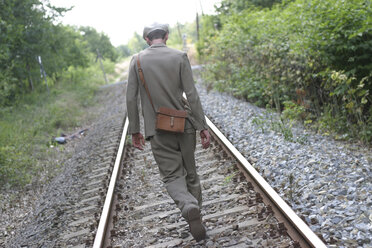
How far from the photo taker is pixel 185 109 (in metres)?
3.76

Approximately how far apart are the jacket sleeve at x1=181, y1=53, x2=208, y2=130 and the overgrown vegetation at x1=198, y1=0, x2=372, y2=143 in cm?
321

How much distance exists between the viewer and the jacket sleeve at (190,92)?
363 centimetres

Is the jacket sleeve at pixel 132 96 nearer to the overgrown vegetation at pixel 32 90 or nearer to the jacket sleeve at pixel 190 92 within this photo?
the jacket sleeve at pixel 190 92

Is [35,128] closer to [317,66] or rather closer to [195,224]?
[317,66]

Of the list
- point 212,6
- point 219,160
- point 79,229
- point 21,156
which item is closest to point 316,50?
point 219,160

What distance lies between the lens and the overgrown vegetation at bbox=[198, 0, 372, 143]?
6332 millimetres

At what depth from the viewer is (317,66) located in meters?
7.40

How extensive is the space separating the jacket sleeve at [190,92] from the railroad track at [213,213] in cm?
102

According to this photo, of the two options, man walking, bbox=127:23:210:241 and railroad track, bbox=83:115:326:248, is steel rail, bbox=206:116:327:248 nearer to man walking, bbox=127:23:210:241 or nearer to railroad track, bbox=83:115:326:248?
railroad track, bbox=83:115:326:248

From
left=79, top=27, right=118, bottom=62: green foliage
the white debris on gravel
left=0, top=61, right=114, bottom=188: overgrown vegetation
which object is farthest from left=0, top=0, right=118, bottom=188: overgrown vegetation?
left=79, top=27, right=118, bottom=62: green foliage

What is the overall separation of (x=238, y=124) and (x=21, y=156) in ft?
15.3

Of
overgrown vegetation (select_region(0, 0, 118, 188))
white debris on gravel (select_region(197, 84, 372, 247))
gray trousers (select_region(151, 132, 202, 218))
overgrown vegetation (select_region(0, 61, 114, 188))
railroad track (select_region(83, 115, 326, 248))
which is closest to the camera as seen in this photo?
white debris on gravel (select_region(197, 84, 372, 247))

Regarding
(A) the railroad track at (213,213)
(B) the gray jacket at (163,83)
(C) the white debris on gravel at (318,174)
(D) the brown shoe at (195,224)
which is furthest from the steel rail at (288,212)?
(B) the gray jacket at (163,83)

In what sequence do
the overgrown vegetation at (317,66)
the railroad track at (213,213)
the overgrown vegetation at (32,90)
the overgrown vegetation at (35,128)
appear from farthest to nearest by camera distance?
1. the overgrown vegetation at (32,90)
2. the overgrown vegetation at (35,128)
3. the overgrown vegetation at (317,66)
4. the railroad track at (213,213)
